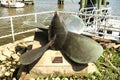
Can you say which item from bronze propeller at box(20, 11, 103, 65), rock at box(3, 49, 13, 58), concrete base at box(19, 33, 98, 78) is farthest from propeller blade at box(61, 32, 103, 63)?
rock at box(3, 49, 13, 58)

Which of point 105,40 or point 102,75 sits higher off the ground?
point 105,40

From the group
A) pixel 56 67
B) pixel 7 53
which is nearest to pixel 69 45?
pixel 56 67

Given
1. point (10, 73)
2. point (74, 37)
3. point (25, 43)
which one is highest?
point (74, 37)

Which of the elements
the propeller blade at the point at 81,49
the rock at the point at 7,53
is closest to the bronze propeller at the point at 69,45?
the propeller blade at the point at 81,49

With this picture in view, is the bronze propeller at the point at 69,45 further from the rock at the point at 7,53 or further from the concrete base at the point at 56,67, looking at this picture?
the rock at the point at 7,53

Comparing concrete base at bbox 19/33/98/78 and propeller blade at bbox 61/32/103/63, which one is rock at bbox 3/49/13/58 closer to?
concrete base at bbox 19/33/98/78

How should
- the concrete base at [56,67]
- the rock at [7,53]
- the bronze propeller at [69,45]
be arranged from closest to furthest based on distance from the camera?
the bronze propeller at [69,45], the concrete base at [56,67], the rock at [7,53]

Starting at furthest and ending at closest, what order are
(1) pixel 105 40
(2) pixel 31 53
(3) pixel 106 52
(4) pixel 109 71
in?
1. (1) pixel 105 40
2. (3) pixel 106 52
3. (4) pixel 109 71
4. (2) pixel 31 53

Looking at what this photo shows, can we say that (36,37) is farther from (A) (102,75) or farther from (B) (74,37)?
(A) (102,75)

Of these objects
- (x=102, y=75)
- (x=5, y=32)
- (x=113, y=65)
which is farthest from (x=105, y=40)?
(x=5, y=32)

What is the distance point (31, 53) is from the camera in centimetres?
556

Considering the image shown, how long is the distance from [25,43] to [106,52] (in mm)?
3155

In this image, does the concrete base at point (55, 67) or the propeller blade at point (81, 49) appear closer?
the propeller blade at point (81, 49)

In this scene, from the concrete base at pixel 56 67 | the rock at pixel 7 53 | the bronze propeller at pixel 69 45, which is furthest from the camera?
the rock at pixel 7 53
